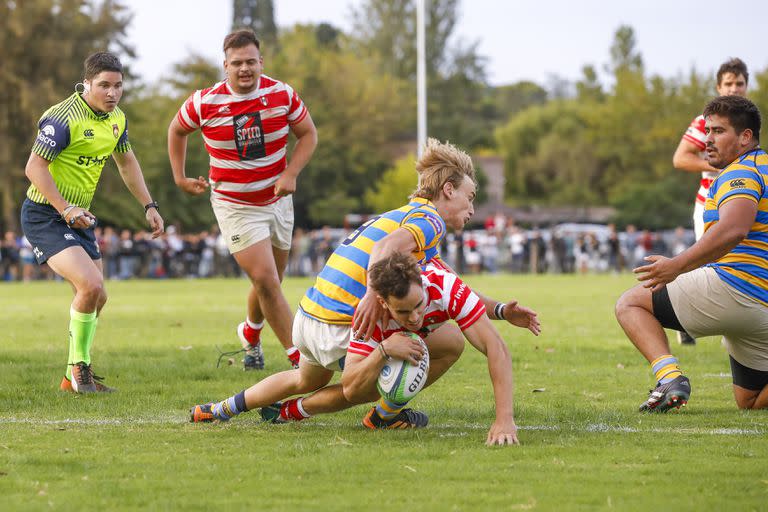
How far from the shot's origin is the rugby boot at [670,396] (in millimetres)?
6457

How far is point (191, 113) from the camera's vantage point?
27.8 ft

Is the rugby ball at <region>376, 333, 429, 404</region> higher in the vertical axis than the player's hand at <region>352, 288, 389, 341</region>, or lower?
lower

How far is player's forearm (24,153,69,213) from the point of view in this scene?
7.51 metres

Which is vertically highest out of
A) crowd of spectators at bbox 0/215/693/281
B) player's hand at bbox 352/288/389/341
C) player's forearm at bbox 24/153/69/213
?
player's forearm at bbox 24/153/69/213

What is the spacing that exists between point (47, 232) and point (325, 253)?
105 feet

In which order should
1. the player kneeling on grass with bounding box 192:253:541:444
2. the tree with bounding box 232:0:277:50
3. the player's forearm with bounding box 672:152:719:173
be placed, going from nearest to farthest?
1. the player kneeling on grass with bounding box 192:253:541:444
2. the player's forearm with bounding box 672:152:719:173
3. the tree with bounding box 232:0:277:50

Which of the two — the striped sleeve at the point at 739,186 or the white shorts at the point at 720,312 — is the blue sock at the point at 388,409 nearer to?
the white shorts at the point at 720,312

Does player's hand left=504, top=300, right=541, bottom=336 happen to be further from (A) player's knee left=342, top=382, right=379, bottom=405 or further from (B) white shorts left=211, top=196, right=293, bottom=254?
(B) white shorts left=211, top=196, right=293, bottom=254

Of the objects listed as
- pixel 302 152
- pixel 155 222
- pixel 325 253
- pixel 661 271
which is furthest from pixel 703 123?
pixel 325 253

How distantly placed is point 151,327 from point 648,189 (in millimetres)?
59772

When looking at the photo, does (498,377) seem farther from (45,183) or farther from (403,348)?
(45,183)

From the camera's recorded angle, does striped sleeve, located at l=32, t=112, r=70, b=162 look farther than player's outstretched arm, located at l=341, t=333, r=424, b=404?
Yes

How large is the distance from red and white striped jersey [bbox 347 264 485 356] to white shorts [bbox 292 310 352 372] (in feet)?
0.29

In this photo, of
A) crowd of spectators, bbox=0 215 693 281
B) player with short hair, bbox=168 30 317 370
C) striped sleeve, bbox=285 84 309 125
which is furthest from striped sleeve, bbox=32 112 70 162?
crowd of spectators, bbox=0 215 693 281
